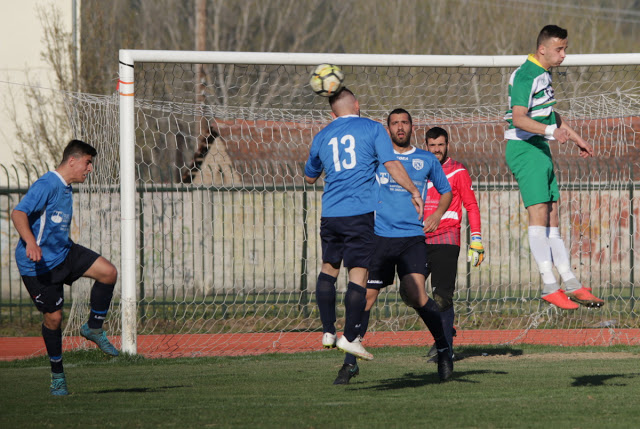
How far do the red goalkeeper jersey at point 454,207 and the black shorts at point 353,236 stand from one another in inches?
84.1

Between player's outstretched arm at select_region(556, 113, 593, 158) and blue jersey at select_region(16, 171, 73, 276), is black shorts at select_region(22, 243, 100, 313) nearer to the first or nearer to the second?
blue jersey at select_region(16, 171, 73, 276)

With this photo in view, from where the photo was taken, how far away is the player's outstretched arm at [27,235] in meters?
7.48

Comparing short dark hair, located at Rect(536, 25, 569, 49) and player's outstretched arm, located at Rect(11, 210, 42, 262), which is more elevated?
short dark hair, located at Rect(536, 25, 569, 49)

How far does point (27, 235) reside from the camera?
7.57 m

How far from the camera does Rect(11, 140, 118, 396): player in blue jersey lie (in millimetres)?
7719

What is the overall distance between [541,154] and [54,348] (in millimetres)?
4525

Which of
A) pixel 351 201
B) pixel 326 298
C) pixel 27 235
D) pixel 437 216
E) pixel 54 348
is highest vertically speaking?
pixel 351 201

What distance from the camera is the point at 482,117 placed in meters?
14.4

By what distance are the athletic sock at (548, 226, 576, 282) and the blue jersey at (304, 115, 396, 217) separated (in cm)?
146

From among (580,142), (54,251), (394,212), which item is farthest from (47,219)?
(580,142)

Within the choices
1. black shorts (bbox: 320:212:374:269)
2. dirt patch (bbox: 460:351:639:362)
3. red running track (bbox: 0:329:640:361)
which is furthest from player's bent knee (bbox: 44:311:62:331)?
dirt patch (bbox: 460:351:639:362)

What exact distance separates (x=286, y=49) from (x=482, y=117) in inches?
954

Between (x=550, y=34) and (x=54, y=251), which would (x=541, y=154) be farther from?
(x=54, y=251)

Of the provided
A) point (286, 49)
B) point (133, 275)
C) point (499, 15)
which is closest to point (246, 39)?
point (286, 49)
